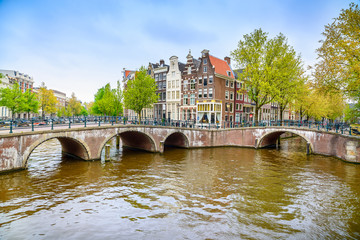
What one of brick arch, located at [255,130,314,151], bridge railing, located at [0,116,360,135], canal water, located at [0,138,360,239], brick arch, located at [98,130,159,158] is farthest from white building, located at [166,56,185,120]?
canal water, located at [0,138,360,239]

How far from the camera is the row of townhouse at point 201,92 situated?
37.8m

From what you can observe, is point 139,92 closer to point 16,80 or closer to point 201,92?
point 201,92

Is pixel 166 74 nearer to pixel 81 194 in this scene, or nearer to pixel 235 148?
pixel 235 148

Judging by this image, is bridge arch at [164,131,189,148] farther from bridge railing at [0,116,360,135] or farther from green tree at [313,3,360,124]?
green tree at [313,3,360,124]

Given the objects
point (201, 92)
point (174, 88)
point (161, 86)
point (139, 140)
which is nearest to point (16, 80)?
point (161, 86)

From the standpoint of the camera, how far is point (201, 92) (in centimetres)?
3906

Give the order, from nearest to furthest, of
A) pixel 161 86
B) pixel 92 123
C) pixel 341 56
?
1. pixel 341 56
2. pixel 92 123
3. pixel 161 86

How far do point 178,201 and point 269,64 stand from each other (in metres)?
26.8

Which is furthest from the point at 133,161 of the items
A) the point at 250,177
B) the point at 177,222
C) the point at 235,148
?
the point at 235,148

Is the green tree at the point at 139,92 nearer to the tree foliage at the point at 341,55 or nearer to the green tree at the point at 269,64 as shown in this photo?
the green tree at the point at 269,64

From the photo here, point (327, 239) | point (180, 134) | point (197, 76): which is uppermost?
point (197, 76)

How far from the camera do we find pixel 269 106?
180ft

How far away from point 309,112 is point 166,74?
96.2 feet

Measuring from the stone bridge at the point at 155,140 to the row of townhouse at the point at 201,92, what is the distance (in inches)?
256
